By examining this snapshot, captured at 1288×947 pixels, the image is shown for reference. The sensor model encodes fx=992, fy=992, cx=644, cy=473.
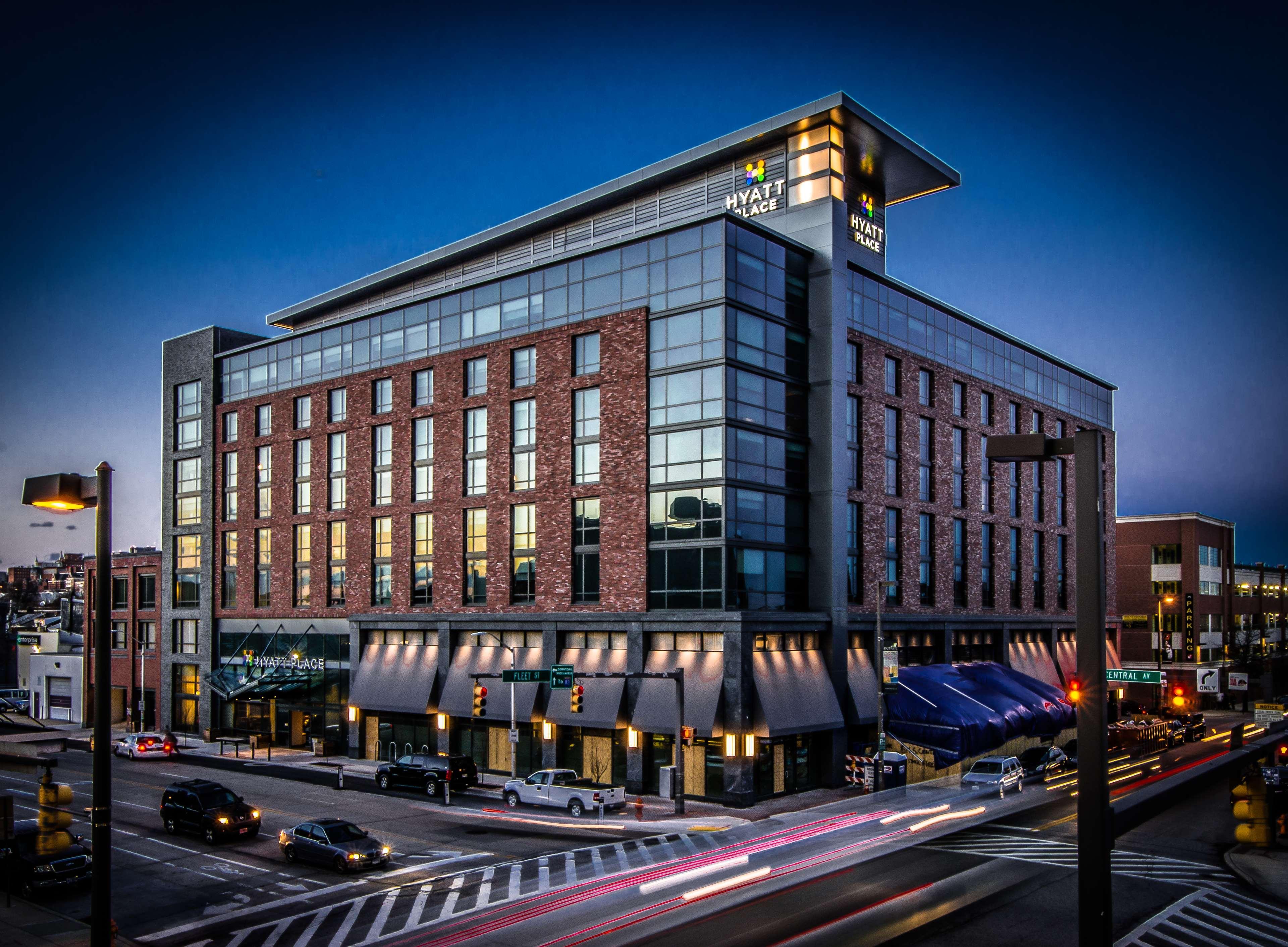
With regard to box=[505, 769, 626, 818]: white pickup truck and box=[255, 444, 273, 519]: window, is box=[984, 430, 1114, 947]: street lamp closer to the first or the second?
box=[505, 769, 626, 818]: white pickup truck

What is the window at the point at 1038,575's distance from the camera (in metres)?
70.7

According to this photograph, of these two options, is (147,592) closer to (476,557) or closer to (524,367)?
(476,557)

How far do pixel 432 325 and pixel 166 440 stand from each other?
1202 inches

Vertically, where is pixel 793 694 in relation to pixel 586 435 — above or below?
below

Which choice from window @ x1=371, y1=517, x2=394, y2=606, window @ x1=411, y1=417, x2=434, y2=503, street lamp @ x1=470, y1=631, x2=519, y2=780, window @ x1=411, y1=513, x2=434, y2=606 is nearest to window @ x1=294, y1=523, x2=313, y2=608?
window @ x1=371, y1=517, x2=394, y2=606

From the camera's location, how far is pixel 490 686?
173 feet

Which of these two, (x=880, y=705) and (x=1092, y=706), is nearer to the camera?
(x=1092, y=706)

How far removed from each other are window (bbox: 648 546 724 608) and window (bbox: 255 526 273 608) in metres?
32.7

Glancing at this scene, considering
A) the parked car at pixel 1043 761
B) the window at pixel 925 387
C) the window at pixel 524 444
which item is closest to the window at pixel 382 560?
the window at pixel 524 444

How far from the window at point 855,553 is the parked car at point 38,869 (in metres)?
35.0

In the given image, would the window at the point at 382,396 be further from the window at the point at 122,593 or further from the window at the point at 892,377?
the window at the point at 122,593

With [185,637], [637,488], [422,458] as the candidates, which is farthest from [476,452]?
[185,637]

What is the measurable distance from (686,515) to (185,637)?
1810 inches

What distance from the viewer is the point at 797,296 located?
5028 cm
